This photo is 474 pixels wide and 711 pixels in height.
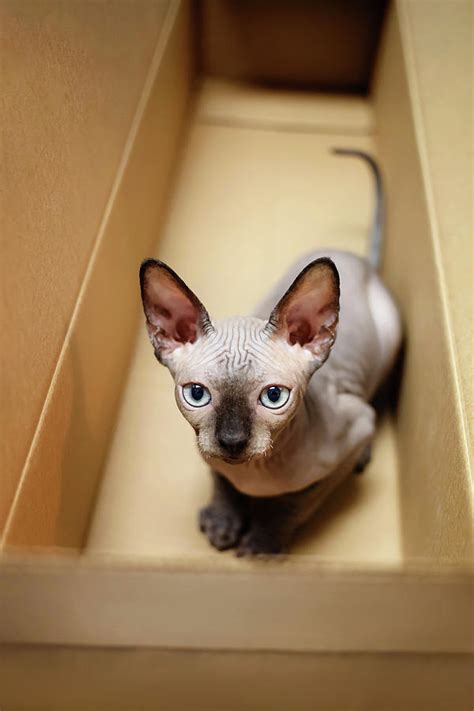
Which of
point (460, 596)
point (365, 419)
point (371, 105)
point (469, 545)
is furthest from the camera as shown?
point (371, 105)

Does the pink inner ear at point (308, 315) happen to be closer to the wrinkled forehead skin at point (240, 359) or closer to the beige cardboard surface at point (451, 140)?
the wrinkled forehead skin at point (240, 359)

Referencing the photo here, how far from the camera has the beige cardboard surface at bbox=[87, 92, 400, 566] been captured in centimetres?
130

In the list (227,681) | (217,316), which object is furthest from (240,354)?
Result: (227,681)

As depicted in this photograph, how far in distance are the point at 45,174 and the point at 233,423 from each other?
49 centimetres

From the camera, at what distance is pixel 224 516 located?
4.26ft

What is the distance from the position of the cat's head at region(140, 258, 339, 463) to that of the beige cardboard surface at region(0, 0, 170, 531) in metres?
0.18

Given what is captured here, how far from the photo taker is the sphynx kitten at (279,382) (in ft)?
2.98

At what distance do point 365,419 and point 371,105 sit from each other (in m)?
1.20

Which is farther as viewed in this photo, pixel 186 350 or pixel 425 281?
pixel 425 281

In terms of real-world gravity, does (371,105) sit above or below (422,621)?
above

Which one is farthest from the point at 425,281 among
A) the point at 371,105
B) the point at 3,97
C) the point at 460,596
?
the point at 371,105

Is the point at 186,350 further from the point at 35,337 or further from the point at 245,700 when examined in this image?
the point at 245,700

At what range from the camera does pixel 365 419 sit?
124 cm

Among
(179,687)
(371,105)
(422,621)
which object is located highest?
(371,105)
